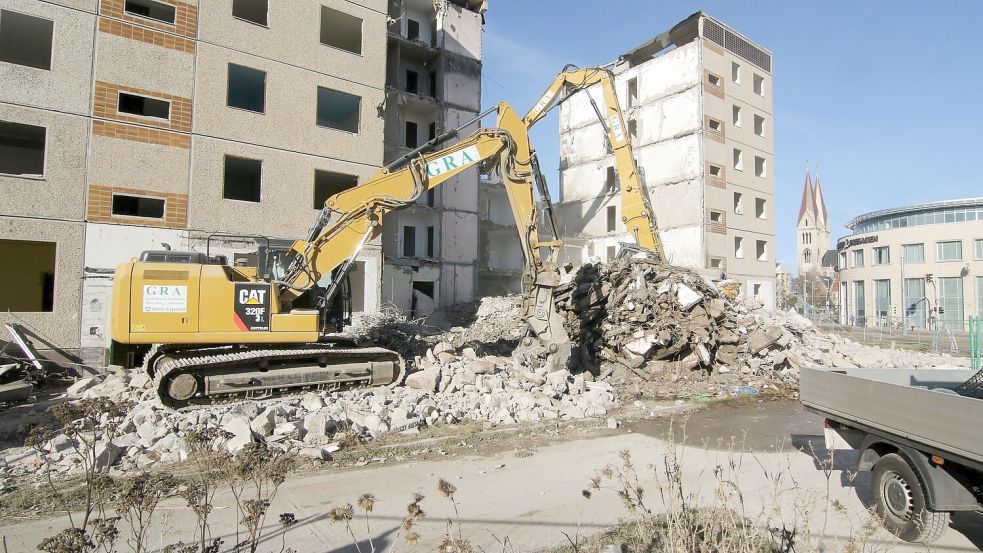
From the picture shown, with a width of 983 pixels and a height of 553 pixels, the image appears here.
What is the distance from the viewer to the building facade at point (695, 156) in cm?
2911

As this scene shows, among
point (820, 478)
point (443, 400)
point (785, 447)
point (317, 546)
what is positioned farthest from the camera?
point (443, 400)

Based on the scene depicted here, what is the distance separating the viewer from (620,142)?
781 inches

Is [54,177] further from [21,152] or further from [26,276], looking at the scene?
[21,152]

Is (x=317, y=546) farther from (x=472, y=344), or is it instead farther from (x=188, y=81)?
(x=188, y=81)

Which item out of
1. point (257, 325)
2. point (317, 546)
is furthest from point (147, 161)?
point (317, 546)

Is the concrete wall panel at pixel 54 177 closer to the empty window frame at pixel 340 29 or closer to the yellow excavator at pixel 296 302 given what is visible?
the yellow excavator at pixel 296 302

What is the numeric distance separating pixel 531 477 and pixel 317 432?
313cm

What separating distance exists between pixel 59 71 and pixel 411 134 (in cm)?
1494

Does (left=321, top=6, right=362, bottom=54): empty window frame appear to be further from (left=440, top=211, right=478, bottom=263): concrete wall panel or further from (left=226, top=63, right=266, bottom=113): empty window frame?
(left=440, top=211, right=478, bottom=263): concrete wall panel

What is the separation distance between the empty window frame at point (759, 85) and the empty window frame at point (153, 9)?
1239 inches

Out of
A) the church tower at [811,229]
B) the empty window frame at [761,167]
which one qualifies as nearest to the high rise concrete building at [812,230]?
the church tower at [811,229]

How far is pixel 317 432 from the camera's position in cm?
745

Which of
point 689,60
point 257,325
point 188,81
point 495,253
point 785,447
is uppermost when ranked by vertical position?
point 689,60

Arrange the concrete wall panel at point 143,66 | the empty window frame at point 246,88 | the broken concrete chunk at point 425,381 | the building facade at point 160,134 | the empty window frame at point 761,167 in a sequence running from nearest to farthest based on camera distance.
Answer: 1. the broken concrete chunk at point 425,381
2. the building facade at point 160,134
3. the concrete wall panel at point 143,66
4. the empty window frame at point 246,88
5. the empty window frame at point 761,167
